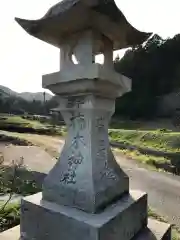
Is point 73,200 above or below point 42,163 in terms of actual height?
above

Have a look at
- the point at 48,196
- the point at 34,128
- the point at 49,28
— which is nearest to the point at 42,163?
the point at 48,196

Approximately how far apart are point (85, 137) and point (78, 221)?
89 cm

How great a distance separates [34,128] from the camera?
24719 mm

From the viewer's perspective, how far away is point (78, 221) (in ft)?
8.34

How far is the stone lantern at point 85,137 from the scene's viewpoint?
2.59 m

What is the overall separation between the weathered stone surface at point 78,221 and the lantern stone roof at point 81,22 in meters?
1.94

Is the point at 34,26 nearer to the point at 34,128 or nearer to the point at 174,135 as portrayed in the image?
the point at 174,135

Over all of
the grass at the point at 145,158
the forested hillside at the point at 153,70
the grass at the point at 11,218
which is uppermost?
Answer: the forested hillside at the point at 153,70

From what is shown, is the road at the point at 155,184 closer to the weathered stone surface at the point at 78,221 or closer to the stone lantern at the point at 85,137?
the weathered stone surface at the point at 78,221

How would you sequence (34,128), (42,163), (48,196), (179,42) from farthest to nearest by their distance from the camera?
1. (179,42)
2. (34,128)
3. (42,163)
4. (48,196)

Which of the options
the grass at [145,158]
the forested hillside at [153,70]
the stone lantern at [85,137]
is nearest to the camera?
the stone lantern at [85,137]

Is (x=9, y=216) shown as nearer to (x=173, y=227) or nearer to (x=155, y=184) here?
(x=173, y=227)

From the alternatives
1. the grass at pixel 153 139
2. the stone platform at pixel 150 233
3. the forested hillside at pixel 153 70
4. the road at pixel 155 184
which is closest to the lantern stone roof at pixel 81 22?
the stone platform at pixel 150 233

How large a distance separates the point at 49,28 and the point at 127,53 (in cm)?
3305
